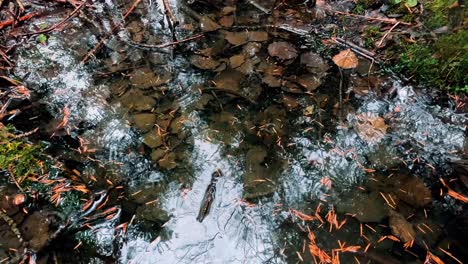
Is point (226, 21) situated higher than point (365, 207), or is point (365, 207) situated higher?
point (226, 21)

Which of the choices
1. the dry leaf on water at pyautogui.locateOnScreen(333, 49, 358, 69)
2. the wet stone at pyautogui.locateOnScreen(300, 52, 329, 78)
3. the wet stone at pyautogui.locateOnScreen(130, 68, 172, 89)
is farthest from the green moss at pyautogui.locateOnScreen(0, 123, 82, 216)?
the dry leaf on water at pyautogui.locateOnScreen(333, 49, 358, 69)

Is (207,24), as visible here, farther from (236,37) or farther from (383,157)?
(383,157)

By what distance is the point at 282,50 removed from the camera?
12.5ft

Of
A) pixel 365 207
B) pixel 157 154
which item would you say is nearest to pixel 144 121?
pixel 157 154

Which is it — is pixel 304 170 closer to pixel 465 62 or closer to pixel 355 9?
pixel 465 62

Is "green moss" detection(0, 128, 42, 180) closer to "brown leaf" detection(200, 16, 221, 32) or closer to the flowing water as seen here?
the flowing water

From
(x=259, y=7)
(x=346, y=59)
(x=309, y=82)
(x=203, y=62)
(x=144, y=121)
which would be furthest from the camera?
(x=259, y=7)

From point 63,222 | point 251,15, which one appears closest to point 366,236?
point 63,222

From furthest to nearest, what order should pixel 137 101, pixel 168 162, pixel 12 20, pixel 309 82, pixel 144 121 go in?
pixel 12 20 < pixel 309 82 < pixel 137 101 < pixel 144 121 < pixel 168 162

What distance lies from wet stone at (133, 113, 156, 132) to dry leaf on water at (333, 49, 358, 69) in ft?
6.78

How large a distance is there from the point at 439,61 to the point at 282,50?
1564 millimetres

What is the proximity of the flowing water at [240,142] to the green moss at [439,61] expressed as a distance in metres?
0.19

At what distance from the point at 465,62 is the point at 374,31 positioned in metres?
1.04

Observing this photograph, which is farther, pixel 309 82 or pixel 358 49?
pixel 358 49
